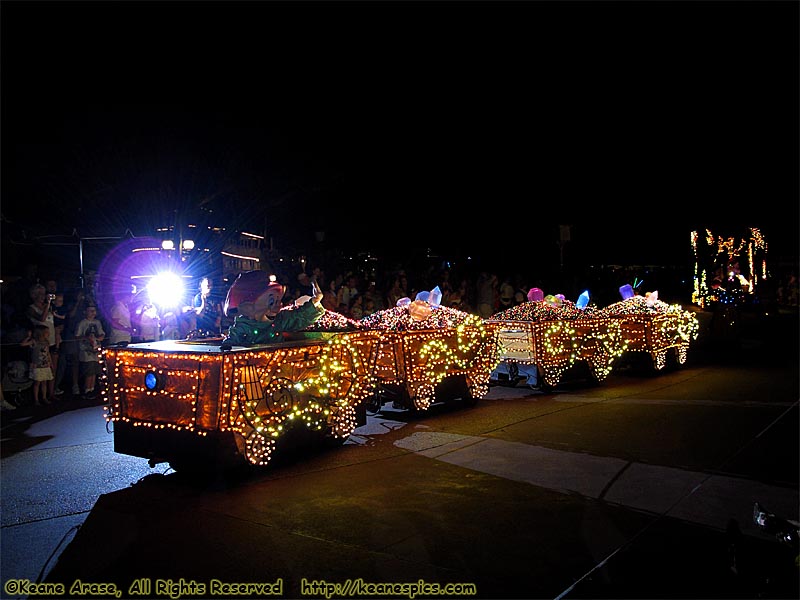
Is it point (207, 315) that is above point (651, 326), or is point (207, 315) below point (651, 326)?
above

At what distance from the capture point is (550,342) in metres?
11.3

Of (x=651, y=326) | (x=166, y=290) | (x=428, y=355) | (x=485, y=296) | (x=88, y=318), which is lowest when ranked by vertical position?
(x=428, y=355)

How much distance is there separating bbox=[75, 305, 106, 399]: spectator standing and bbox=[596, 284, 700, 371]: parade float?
28.0 ft

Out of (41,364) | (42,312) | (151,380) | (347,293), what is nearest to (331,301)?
(347,293)

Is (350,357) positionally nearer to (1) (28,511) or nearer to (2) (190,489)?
(2) (190,489)

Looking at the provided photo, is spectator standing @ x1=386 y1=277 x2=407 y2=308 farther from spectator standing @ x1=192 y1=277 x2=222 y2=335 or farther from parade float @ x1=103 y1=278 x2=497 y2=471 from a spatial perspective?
parade float @ x1=103 y1=278 x2=497 y2=471

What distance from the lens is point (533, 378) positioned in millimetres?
11492

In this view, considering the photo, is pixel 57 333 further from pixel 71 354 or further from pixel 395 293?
pixel 395 293

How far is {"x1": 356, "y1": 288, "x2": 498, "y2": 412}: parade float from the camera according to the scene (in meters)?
9.12

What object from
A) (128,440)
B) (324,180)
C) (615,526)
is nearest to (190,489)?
(128,440)

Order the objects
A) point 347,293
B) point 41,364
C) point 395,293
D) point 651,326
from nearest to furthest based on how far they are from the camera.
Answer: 1. point 41,364
2. point 651,326
3. point 347,293
4. point 395,293

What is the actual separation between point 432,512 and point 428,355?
4.19 metres

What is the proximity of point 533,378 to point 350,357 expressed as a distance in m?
4.79

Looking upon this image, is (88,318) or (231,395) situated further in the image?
(88,318)
